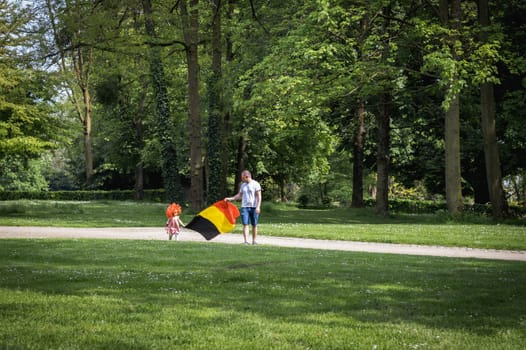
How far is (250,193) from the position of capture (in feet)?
52.7

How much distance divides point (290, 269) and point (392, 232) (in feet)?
32.6

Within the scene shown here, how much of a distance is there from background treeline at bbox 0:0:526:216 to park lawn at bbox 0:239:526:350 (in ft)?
34.9

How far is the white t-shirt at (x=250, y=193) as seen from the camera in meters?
16.0

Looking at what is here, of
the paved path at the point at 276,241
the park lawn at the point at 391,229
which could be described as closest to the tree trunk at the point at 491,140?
the park lawn at the point at 391,229

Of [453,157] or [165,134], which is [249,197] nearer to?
[453,157]

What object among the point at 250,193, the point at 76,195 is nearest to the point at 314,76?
the point at 250,193

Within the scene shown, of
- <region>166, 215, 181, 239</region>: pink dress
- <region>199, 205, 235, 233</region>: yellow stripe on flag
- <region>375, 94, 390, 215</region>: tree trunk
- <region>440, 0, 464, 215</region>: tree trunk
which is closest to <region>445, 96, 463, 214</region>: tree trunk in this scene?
<region>440, 0, 464, 215</region>: tree trunk

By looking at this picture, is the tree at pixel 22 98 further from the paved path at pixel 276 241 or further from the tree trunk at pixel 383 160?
the tree trunk at pixel 383 160

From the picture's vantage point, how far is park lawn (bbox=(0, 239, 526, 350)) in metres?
5.74

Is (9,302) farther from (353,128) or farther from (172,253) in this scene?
(353,128)

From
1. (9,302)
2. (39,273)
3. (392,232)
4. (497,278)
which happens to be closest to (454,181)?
(392,232)

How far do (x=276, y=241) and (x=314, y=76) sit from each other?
1037cm

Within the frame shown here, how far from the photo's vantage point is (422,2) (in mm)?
28547

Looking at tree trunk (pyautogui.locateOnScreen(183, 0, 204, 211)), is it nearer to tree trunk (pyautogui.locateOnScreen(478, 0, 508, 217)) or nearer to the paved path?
the paved path
